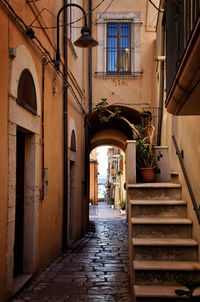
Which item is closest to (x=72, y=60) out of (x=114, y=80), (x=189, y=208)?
(x=114, y=80)

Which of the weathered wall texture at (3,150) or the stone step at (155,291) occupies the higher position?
the weathered wall texture at (3,150)

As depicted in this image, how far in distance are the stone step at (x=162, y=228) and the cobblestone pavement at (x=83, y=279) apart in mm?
855

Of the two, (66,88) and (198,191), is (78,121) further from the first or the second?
(198,191)

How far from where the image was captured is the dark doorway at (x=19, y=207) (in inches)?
225

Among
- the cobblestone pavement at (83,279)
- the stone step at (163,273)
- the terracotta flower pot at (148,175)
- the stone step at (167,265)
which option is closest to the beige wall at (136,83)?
the terracotta flower pot at (148,175)

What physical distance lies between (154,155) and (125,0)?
23.5ft

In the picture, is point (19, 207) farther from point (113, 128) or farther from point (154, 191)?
point (113, 128)

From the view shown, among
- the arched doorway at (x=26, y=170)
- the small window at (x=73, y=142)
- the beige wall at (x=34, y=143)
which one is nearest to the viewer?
the beige wall at (x=34, y=143)

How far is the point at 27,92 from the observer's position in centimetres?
558

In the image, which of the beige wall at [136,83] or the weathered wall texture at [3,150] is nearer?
the weathered wall texture at [3,150]

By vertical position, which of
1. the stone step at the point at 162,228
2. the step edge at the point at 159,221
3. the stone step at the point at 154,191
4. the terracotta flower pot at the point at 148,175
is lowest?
the stone step at the point at 162,228

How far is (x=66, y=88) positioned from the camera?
354 inches

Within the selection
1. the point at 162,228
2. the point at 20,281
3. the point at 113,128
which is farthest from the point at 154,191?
the point at 113,128

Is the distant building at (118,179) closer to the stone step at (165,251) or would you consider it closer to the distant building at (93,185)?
the distant building at (93,185)
